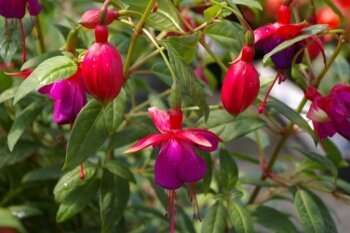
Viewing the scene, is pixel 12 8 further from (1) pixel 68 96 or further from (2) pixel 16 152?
(2) pixel 16 152

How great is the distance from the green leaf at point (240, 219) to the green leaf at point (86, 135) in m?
0.23

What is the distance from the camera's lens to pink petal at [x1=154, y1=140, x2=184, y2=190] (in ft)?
2.32

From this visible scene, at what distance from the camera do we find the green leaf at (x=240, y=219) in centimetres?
89

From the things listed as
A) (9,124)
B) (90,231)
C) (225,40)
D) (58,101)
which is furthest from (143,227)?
(58,101)

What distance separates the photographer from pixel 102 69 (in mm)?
646

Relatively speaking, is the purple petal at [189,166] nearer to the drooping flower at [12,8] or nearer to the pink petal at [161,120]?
the pink petal at [161,120]

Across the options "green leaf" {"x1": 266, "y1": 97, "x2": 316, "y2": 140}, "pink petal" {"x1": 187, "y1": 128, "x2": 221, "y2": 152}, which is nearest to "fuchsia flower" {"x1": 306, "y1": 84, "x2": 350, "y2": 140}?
"green leaf" {"x1": 266, "y1": 97, "x2": 316, "y2": 140}

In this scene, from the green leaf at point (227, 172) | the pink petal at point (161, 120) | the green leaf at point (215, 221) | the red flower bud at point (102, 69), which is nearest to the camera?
the red flower bud at point (102, 69)

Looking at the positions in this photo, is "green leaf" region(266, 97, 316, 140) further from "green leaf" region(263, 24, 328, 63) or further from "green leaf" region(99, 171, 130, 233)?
"green leaf" region(99, 171, 130, 233)

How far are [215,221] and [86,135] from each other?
0.23 meters

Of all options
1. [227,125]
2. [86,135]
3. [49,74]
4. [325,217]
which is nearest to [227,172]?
[227,125]

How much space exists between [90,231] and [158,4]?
47 centimetres

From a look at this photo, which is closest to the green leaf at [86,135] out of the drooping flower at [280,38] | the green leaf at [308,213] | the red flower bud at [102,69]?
the red flower bud at [102,69]

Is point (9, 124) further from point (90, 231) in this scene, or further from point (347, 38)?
point (347, 38)
